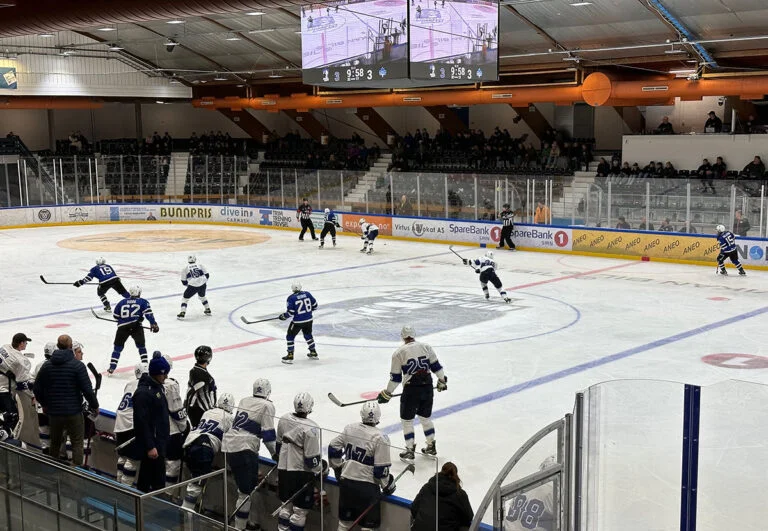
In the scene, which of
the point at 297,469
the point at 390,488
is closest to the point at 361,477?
the point at 390,488

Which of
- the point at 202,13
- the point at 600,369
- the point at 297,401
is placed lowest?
the point at 600,369

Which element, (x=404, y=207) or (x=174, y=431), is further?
(x=404, y=207)

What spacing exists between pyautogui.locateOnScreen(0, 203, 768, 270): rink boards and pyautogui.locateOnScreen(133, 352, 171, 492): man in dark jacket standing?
16.4m

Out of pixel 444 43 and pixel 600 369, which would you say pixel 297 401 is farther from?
pixel 444 43

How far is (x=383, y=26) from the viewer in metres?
14.1

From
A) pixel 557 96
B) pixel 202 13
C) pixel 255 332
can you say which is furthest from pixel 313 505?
pixel 557 96

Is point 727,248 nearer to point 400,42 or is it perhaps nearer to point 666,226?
point 666,226

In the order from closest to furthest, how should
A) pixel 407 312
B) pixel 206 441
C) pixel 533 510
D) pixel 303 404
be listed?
pixel 533 510 → pixel 303 404 → pixel 206 441 → pixel 407 312

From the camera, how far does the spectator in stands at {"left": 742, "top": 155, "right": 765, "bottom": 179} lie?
940 inches

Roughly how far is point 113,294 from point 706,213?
13067 mm

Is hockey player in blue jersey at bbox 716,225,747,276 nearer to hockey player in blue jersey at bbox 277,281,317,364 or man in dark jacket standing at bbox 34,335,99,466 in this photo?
hockey player in blue jersey at bbox 277,281,317,364

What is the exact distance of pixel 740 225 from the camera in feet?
67.0

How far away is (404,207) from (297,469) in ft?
69.2

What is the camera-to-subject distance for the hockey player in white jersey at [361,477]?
6.07 m
